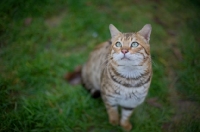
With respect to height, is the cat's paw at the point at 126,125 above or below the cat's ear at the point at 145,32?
below

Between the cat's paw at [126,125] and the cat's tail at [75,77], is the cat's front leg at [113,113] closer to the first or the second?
the cat's paw at [126,125]

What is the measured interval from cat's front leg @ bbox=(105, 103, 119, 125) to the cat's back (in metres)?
0.36

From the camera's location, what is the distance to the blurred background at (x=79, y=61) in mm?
2676

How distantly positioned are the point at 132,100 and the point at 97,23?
1861mm

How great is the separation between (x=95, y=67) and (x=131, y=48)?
888mm

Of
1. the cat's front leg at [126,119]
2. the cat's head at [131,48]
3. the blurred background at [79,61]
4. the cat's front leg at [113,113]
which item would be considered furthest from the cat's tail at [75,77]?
the cat's head at [131,48]

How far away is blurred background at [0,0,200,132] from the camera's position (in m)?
2.68

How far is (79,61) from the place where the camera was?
3.28 metres

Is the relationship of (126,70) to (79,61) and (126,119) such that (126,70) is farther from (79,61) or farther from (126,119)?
(79,61)

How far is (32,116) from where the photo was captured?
2.58 metres

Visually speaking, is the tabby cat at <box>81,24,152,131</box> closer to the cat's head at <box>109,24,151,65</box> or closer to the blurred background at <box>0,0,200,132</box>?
the cat's head at <box>109,24,151,65</box>

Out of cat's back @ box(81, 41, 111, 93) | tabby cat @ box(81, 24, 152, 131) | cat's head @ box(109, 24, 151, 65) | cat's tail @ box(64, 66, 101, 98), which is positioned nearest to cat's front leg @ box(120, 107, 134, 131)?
tabby cat @ box(81, 24, 152, 131)

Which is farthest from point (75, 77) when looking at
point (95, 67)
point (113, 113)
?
point (113, 113)

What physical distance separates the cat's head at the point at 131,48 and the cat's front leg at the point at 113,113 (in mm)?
718
